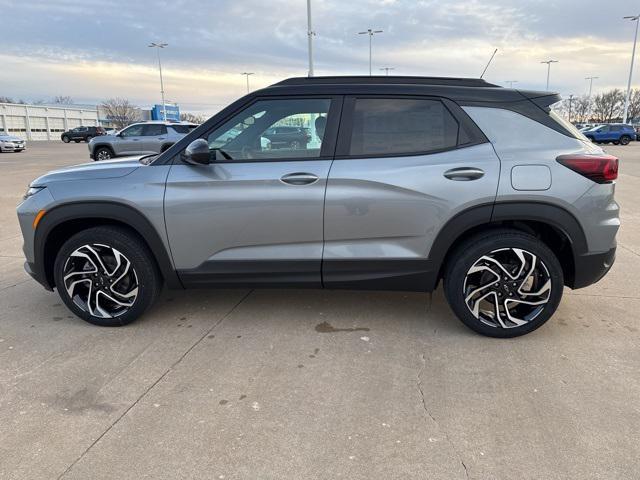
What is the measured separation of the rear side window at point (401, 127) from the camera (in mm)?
3291

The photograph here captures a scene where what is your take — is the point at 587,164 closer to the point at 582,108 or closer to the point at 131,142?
→ the point at 131,142

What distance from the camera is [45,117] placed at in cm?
7806

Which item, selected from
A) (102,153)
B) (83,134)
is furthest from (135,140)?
(83,134)

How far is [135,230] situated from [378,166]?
72.3 inches

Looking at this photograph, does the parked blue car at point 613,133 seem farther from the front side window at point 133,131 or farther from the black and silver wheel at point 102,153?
the black and silver wheel at point 102,153

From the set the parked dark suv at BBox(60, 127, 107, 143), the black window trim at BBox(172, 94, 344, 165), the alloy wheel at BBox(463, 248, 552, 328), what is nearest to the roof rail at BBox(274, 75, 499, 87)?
the black window trim at BBox(172, 94, 344, 165)

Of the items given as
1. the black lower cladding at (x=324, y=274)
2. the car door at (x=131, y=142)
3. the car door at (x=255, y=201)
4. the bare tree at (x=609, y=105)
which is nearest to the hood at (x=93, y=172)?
the car door at (x=255, y=201)

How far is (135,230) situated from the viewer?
353 cm

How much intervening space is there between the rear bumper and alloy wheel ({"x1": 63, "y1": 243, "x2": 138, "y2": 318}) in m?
3.16

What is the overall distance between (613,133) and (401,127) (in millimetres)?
42457

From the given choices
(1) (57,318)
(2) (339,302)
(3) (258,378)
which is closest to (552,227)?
(2) (339,302)

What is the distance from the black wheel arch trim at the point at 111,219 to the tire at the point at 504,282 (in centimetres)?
204

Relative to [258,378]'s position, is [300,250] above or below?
above

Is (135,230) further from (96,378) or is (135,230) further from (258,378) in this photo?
(258,378)
